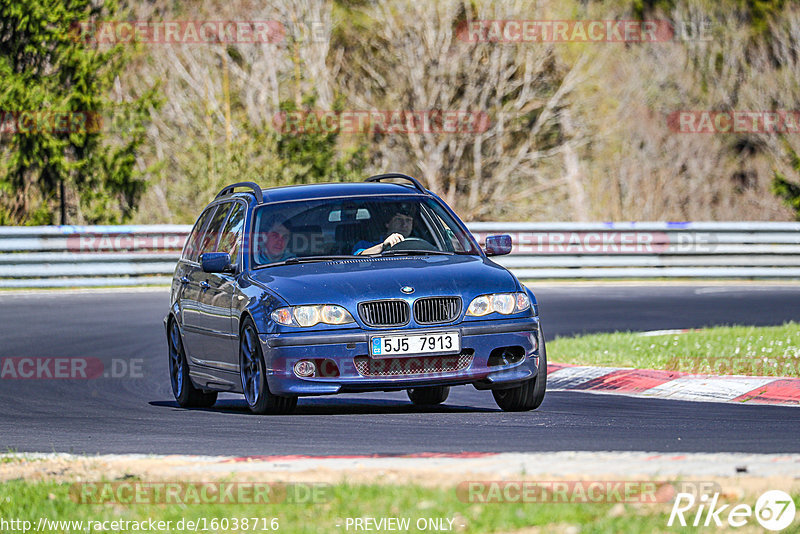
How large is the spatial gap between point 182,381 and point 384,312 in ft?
9.10

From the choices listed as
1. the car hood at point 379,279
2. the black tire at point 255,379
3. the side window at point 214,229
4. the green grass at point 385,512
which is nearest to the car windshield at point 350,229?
the car hood at point 379,279

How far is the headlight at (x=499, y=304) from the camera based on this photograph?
9.30m

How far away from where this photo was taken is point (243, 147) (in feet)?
96.9

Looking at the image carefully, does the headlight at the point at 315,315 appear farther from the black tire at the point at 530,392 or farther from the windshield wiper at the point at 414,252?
the black tire at the point at 530,392

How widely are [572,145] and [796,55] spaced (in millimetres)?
12950

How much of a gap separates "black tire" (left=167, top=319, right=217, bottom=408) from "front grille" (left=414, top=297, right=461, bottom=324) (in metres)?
2.72

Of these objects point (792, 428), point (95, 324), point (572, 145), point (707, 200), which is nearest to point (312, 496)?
point (792, 428)

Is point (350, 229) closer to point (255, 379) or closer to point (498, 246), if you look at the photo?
point (498, 246)

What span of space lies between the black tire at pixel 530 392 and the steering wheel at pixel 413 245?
118cm

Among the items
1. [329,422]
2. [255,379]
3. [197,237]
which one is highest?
[197,237]

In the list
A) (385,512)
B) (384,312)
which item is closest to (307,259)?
Answer: (384,312)

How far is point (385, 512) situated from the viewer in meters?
5.59

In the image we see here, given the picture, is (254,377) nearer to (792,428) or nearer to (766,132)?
(792,428)

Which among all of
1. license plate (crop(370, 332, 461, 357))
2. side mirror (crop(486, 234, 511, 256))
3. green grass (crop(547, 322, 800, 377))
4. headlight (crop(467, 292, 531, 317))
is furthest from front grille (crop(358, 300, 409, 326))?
green grass (crop(547, 322, 800, 377))
